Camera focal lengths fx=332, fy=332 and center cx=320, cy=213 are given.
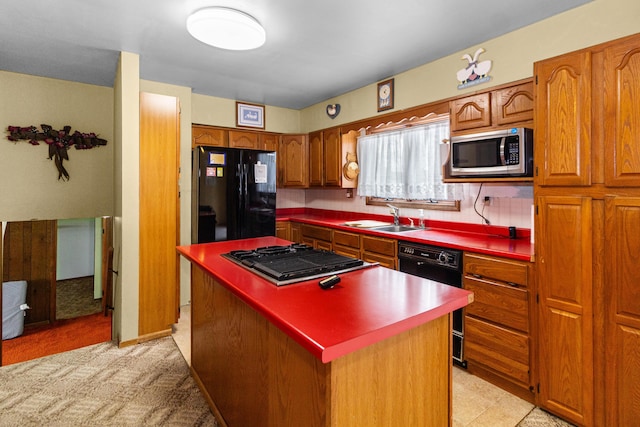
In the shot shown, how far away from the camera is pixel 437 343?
129 centimetres

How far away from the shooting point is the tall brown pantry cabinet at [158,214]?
2920 millimetres

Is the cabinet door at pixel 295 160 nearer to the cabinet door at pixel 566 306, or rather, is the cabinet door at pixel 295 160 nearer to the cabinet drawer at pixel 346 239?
the cabinet drawer at pixel 346 239

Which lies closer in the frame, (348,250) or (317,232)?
(348,250)

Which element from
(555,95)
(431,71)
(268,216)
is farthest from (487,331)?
(268,216)

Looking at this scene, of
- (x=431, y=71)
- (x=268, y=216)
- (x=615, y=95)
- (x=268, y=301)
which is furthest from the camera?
(x=268, y=216)

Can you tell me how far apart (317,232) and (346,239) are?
1.85ft

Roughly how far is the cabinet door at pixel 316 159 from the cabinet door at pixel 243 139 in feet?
2.48

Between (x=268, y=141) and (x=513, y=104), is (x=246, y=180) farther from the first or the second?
(x=513, y=104)

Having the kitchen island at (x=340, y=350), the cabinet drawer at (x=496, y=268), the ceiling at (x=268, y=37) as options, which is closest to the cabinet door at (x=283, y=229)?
the ceiling at (x=268, y=37)

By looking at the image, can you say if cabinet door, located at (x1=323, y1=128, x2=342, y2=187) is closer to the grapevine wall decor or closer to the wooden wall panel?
the grapevine wall decor

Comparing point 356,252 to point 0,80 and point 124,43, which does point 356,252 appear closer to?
point 124,43

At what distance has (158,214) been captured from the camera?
9.82 feet

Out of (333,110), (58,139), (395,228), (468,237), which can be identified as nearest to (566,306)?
(468,237)

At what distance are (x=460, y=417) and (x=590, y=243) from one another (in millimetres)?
1230
